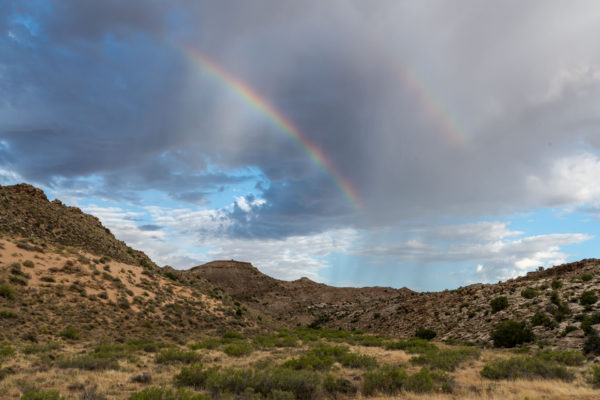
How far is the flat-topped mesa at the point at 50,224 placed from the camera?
149ft

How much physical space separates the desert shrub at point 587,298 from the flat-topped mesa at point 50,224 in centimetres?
5216

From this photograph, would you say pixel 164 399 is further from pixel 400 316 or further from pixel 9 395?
pixel 400 316

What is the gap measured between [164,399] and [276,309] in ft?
265

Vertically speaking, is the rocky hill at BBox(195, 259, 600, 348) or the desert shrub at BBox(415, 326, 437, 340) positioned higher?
the rocky hill at BBox(195, 259, 600, 348)

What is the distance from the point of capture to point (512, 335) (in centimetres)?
2662

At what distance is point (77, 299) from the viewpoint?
3344cm

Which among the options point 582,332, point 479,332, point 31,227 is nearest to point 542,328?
point 582,332

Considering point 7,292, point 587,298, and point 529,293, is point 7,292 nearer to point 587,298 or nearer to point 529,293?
point 529,293

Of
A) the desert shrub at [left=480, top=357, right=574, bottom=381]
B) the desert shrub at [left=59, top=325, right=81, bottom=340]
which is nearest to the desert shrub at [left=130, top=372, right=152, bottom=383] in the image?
the desert shrub at [left=480, top=357, right=574, bottom=381]

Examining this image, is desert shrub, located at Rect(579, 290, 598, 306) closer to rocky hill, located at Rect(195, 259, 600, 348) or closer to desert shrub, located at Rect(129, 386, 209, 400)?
rocky hill, located at Rect(195, 259, 600, 348)

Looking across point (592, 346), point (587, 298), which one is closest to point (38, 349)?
point (592, 346)

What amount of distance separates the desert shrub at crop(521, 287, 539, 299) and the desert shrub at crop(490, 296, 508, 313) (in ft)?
5.84

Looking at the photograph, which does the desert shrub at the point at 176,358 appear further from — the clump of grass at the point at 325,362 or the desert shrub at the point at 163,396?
the desert shrub at the point at 163,396

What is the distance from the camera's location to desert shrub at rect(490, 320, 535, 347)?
26250mm
